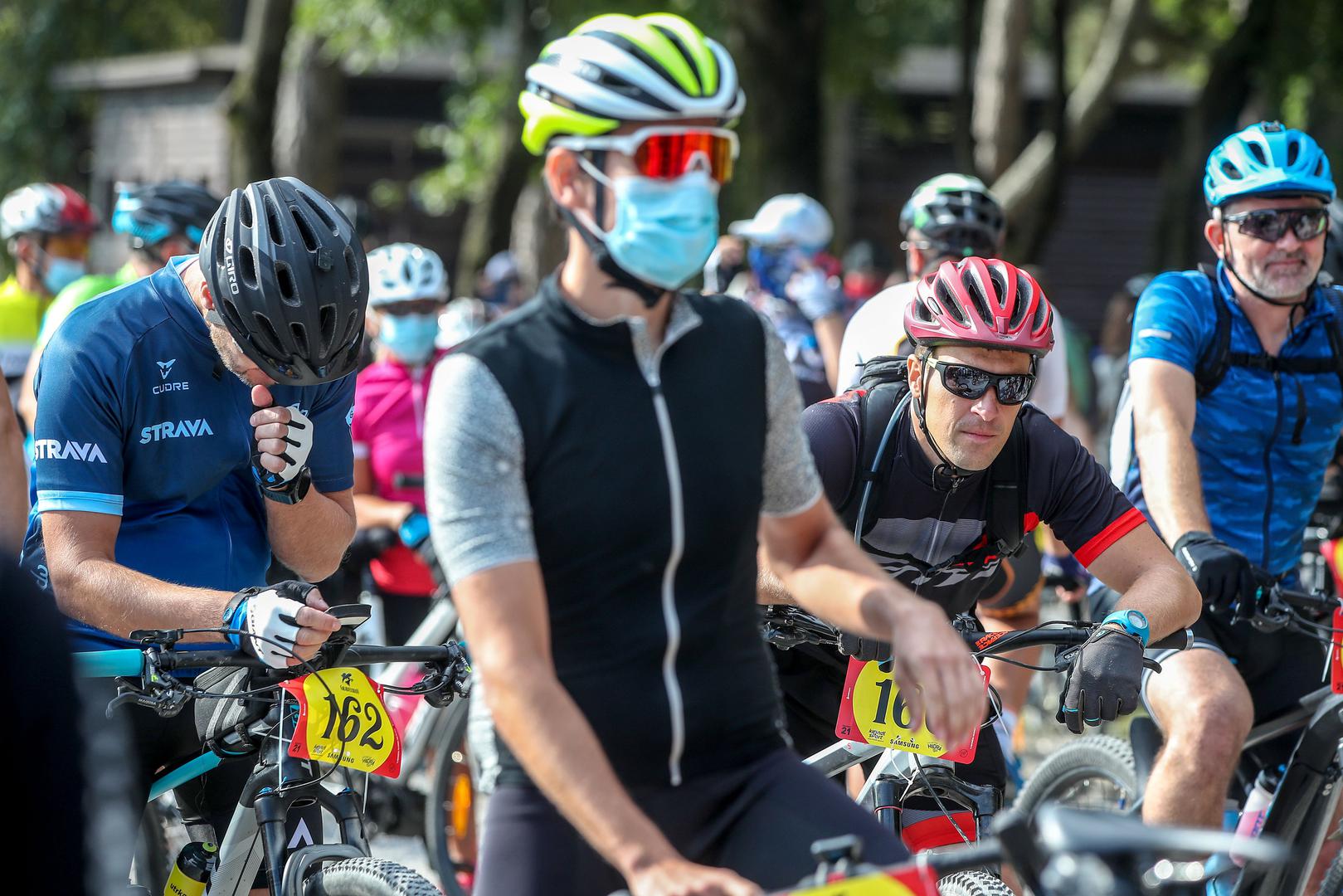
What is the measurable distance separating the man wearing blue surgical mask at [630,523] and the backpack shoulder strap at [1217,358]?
235 cm

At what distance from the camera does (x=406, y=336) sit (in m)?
7.29

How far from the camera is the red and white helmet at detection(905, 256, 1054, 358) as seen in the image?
4.07 m

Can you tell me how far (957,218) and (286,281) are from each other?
12.2ft

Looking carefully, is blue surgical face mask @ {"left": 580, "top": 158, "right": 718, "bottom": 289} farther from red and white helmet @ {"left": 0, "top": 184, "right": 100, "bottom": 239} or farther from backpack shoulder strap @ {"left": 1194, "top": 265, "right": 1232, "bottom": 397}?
red and white helmet @ {"left": 0, "top": 184, "right": 100, "bottom": 239}

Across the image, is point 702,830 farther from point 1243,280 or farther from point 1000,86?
point 1000,86

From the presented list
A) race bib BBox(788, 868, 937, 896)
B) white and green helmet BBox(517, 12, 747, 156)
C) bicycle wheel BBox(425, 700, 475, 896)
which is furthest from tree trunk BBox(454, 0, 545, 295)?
race bib BBox(788, 868, 937, 896)

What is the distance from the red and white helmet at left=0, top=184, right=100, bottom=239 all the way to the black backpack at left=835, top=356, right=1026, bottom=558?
577 cm

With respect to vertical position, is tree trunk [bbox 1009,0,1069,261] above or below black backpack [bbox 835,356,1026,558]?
above

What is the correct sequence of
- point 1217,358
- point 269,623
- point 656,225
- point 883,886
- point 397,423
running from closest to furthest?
point 883,886 < point 656,225 < point 269,623 < point 1217,358 < point 397,423

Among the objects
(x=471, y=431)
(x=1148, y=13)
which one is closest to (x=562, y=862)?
(x=471, y=431)

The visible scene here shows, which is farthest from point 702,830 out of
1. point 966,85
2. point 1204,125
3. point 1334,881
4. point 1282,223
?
point 966,85

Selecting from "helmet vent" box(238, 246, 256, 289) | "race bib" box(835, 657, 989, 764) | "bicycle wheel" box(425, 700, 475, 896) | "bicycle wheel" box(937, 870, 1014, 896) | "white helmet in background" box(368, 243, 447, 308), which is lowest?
"bicycle wheel" box(425, 700, 475, 896)

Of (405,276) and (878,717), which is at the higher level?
(405,276)

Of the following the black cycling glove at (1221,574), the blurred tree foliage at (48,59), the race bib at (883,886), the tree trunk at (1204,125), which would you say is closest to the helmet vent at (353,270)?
the race bib at (883,886)
